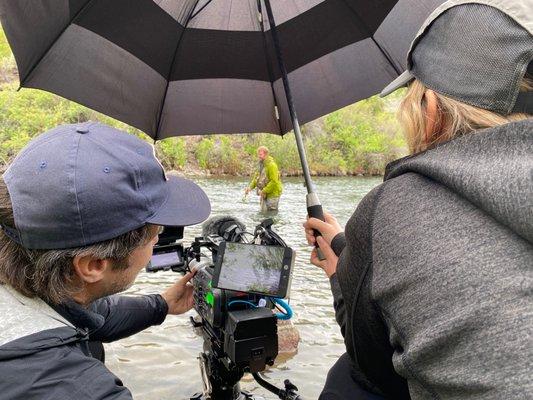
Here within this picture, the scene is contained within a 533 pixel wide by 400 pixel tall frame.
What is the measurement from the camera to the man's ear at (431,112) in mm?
1169

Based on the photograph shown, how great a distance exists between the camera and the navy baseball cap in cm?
117

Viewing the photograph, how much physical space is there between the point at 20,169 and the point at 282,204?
12.5 meters

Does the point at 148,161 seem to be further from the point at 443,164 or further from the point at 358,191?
the point at 358,191

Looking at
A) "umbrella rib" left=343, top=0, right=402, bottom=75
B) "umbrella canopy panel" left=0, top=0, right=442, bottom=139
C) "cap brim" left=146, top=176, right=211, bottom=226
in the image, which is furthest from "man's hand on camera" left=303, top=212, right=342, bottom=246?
"umbrella rib" left=343, top=0, right=402, bottom=75

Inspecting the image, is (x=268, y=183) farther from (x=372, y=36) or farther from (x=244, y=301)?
(x=244, y=301)

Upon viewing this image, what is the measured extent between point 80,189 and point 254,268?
764mm

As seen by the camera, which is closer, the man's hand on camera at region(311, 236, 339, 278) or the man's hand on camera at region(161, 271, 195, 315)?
the man's hand on camera at region(311, 236, 339, 278)

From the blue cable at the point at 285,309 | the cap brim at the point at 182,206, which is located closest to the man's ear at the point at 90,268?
the cap brim at the point at 182,206

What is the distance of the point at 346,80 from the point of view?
9.29 ft

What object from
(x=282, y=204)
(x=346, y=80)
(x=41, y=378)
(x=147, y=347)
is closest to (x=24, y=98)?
(x=282, y=204)

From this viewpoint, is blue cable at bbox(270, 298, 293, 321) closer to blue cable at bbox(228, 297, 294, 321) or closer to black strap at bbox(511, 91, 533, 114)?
blue cable at bbox(228, 297, 294, 321)

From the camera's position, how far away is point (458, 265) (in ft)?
2.86

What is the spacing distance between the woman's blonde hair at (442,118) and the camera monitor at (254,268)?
65cm

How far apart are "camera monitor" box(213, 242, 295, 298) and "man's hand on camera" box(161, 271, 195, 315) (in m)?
0.44
